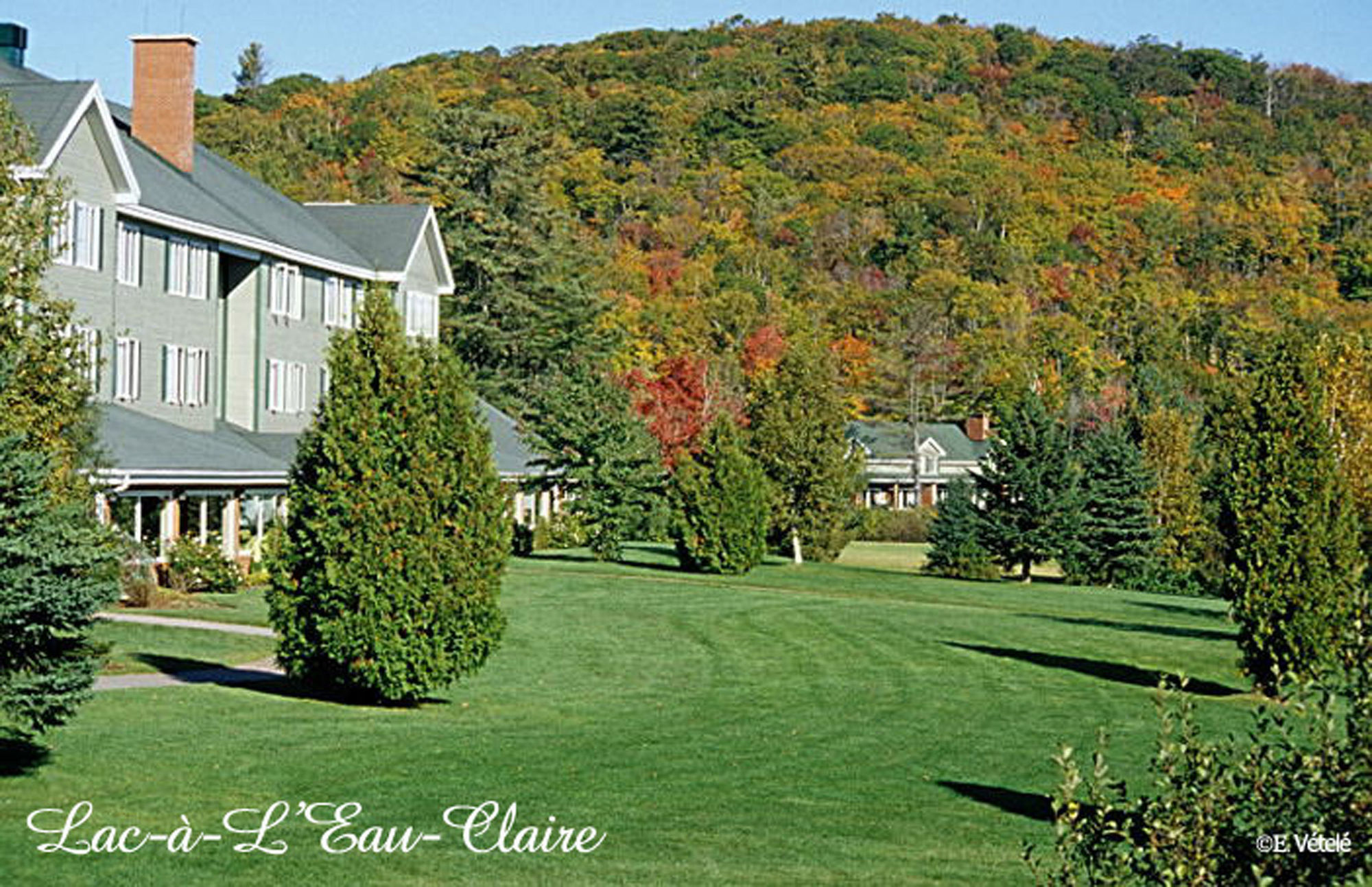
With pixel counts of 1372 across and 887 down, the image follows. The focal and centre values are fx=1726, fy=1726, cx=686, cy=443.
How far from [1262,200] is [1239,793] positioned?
147 meters

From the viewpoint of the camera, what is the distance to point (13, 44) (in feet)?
142

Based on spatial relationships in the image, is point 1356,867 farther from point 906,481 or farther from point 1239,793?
point 906,481

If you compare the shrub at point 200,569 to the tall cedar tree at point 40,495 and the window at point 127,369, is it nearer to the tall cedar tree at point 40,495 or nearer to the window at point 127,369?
the window at point 127,369

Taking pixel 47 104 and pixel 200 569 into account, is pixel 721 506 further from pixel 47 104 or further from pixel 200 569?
pixel 47 104

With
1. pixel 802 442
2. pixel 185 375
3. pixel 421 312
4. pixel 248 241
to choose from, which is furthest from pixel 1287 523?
pixel 421 312

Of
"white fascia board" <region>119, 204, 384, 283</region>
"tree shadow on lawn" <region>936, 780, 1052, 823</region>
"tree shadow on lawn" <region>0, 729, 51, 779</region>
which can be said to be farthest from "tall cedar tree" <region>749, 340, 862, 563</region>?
"tree shadow on lawn" <region>0, 729, 51, 779</region>

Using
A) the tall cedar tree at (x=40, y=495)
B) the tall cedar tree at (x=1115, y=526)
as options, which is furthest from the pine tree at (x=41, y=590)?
the tall cedar tree at (x=1115, y=526)

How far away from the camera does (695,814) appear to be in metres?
16.0

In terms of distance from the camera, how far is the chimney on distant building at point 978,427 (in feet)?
373

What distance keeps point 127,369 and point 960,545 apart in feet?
96.1

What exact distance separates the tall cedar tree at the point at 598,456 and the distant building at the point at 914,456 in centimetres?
5129

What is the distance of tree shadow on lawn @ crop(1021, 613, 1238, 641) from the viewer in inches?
1522

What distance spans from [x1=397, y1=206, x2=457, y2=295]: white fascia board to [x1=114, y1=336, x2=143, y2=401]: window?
43.6ft

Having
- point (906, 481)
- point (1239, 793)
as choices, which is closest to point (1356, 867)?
point (1239, 793)
